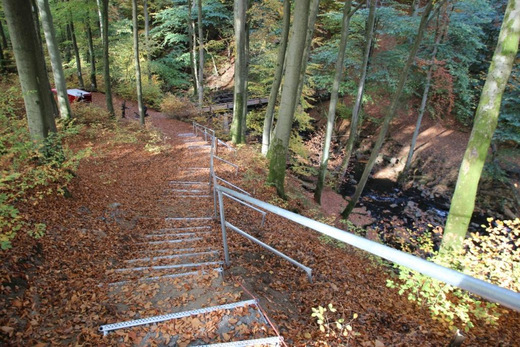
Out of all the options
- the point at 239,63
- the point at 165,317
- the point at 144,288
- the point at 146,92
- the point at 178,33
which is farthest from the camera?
the point at 178,33

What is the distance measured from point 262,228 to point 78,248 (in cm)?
345

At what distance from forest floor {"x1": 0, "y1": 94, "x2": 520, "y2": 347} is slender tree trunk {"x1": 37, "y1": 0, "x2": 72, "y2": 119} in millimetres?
6155

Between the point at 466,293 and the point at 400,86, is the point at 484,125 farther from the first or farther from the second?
the point at 400,86

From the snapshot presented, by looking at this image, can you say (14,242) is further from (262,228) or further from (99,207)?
(262,228)

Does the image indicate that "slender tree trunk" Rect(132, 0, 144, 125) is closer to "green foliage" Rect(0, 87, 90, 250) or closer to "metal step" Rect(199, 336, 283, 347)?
"green foliage" Rect(0, 87, 90, 250)

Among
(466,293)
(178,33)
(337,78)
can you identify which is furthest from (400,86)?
(178,33)

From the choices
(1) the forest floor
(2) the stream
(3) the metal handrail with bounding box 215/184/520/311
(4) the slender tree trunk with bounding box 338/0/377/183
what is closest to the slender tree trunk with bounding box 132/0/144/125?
(1) the forest floor

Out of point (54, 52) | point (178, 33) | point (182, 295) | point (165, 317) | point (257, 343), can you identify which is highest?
point (178, 33)

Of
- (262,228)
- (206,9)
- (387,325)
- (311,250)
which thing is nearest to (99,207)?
(262,228)

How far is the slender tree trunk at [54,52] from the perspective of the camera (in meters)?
9.80

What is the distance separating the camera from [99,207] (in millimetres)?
5820

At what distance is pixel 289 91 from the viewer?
7.59 metres

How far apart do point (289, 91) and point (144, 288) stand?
624cm

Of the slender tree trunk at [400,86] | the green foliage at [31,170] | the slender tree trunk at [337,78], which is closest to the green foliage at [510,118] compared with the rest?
the slender tree trunk at [400,86]
